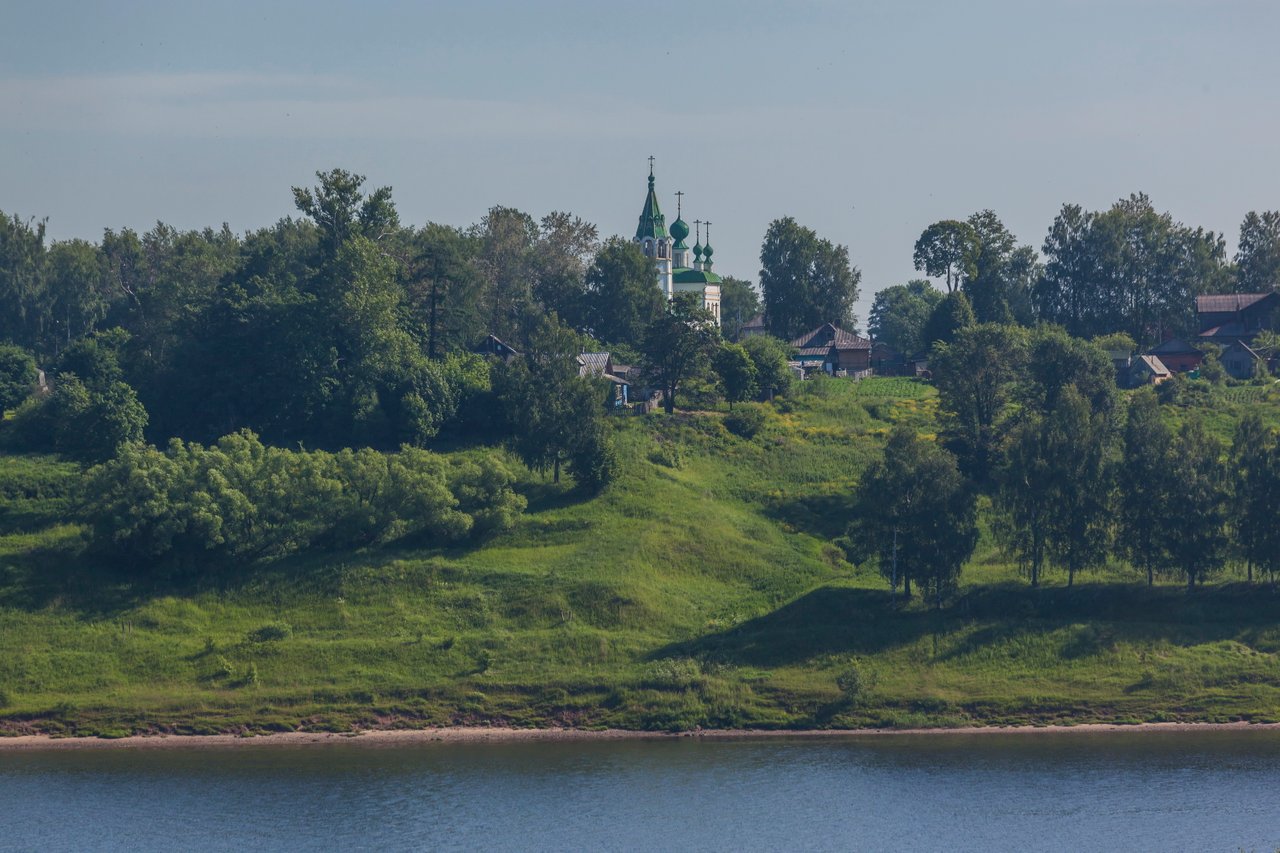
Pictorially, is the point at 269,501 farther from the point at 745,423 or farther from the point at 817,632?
the point at 745,423

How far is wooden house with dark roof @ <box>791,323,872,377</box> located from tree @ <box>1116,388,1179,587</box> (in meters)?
50.1

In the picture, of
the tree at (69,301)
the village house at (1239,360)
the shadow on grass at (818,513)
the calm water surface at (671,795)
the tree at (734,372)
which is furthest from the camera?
the tree at (69,301)

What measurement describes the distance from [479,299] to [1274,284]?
66425mm

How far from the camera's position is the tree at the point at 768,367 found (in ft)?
359

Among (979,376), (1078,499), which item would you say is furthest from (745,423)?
(1078,499)

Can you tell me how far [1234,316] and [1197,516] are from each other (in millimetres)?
56640

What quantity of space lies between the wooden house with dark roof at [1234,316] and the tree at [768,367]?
3705 cm

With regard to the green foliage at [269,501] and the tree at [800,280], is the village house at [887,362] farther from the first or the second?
the green foliage at [269,501]

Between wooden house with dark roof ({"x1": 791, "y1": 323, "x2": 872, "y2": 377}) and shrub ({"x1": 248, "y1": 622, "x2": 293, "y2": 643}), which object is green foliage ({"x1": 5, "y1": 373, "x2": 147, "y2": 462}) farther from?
wooden house with dark roof ({"x1": 791, "y1": 323, "x2": 872, "y2": 377})

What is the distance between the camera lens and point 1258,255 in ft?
466

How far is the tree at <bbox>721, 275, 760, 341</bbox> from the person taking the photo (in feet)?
587

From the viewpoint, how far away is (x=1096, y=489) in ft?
257

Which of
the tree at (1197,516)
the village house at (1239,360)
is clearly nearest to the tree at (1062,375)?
the tree at (1197,516)

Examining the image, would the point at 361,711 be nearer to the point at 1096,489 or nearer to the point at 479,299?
the point at 1096,489
